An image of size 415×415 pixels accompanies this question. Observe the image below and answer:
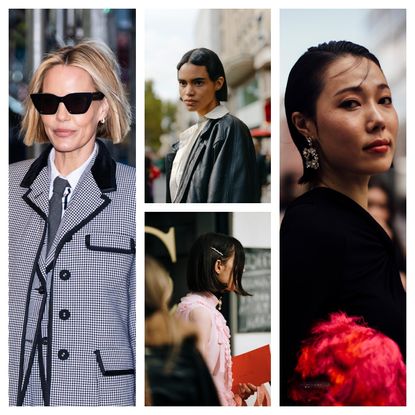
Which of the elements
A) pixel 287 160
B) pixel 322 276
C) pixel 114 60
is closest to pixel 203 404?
pixel 322 276

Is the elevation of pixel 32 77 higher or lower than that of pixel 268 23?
lower

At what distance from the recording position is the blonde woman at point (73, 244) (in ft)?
15.1

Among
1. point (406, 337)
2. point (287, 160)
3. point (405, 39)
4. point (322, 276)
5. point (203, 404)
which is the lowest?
point (203, 404)

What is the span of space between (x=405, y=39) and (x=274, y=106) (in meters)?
0.81

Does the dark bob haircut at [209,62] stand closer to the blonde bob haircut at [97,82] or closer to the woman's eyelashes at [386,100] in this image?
the blonde bob haircut at [97,82]

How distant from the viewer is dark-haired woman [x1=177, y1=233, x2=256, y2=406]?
15.3ft

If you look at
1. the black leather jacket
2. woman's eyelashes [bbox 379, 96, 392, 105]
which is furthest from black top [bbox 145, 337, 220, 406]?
woman's eyelashes [bbox 379, 96, 392, 105]

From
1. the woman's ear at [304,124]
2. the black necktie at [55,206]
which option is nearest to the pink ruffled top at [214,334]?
the black necktie at [55,206]

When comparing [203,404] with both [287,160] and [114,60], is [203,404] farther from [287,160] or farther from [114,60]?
[114,60]

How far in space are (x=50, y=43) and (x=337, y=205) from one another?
1781mm

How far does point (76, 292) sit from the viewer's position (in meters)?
4.61

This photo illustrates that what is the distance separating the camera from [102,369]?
15.1 ft

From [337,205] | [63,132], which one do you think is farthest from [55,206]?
[337,205]

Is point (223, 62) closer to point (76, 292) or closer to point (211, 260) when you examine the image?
point (211, 260)
